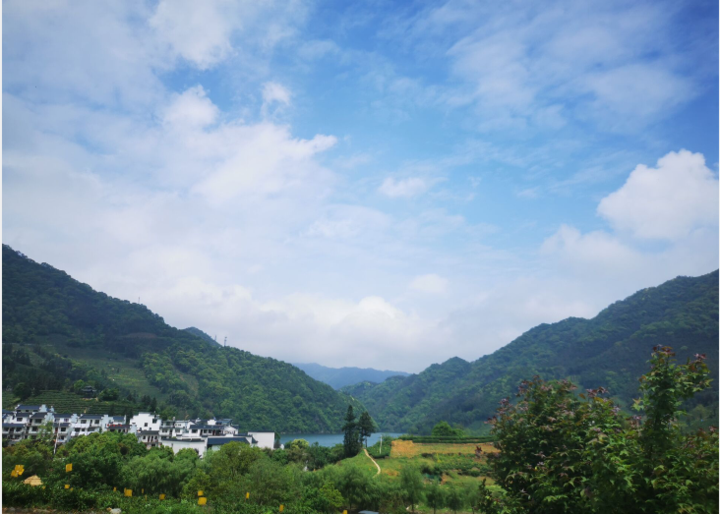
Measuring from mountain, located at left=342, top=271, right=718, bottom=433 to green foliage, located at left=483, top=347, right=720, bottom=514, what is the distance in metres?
82.4

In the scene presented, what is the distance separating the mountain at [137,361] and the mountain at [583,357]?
123ft

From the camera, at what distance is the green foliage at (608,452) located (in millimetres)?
4508

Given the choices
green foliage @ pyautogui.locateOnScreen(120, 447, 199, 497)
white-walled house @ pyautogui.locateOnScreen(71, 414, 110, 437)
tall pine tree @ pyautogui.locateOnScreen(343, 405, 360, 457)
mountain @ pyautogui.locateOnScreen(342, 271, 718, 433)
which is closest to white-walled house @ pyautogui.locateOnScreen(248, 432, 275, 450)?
tall pine tree @ pyautogui.locateOnScreen(343, 405, 360, 457)

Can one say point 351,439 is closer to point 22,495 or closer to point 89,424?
point 89,424

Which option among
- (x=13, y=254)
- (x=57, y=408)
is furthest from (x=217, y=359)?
(x=13, y=254)

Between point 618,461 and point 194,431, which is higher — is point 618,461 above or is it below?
above

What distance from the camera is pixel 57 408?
67688mm

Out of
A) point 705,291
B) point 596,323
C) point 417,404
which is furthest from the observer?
point 417,404

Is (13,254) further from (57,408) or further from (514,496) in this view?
(514,496)

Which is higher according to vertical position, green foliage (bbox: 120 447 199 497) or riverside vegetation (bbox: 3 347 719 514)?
riverside vegetation (bbox: 3 347 719 514)

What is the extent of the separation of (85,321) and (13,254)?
165ft

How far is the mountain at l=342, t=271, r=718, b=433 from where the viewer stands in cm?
10856

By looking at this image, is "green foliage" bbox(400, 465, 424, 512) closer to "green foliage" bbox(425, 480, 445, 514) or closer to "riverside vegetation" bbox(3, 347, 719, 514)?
"green foliage" bbox(425, 480, 445, 514)

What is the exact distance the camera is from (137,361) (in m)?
124
